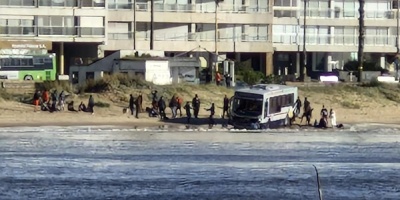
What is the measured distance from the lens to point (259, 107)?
49.6m

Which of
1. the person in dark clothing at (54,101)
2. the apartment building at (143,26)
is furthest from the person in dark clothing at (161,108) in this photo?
the apartment building at (143,26)

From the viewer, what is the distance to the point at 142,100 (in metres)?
54.8

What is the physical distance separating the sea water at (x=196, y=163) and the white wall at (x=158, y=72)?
10.6 metres

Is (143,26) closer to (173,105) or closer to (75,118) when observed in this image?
(173,105)

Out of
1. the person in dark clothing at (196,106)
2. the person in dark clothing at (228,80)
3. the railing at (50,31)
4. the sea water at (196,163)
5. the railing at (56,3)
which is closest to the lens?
the sea water at (196,163)

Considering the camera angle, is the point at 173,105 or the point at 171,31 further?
the point at 171,31

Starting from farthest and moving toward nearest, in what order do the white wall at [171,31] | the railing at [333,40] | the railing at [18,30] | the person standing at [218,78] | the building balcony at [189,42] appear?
the railing at [333,40], the white wall at [171,31], the building balcony at [189,42], the railing at [18,30], the person standing at [218,78]

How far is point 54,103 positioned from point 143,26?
84.6ft

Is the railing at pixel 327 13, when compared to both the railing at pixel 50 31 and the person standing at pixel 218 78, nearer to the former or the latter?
the railing at pixel 50 31

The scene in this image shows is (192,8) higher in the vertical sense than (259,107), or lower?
higher

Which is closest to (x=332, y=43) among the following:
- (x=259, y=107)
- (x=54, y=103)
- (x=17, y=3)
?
(x=17, y=3)

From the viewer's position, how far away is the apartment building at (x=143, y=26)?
237 ft

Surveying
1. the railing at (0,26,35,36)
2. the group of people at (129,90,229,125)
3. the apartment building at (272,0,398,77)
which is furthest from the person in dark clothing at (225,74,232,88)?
the apartment building at (272,0,398,77)

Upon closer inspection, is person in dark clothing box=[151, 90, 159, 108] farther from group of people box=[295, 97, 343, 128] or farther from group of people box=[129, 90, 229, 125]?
group of people box=[295, 97, 343, 128]
